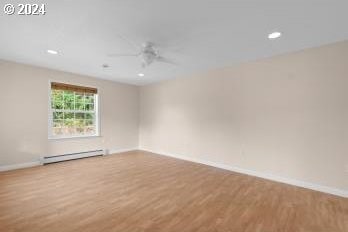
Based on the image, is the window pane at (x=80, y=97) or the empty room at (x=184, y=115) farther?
the window pane at (x=80, y=97)

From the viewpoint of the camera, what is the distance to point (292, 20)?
2.27 meters

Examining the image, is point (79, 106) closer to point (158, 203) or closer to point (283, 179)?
point (158, 203)

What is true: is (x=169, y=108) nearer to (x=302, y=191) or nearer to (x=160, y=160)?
(x=160, y=160)

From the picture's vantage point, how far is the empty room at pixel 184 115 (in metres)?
2.12

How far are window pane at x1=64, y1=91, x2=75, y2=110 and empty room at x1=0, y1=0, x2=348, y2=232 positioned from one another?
0.10 feet

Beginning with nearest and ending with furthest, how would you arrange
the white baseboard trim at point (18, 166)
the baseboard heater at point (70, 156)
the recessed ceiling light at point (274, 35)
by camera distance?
1. the recessed ceiling light at point (274, 35)
2. the white baseboard trim at point (18, 166)
3. the baseboard heater at point (70, 156)

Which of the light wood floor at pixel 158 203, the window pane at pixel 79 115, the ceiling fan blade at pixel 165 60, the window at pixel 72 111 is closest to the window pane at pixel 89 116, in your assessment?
the window at pixel 72 111

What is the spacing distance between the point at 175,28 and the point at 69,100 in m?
4.07

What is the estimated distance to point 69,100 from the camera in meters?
5.06

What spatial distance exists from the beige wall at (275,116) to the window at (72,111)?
8.64 feet

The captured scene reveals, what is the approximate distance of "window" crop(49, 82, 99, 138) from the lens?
15.5 ft

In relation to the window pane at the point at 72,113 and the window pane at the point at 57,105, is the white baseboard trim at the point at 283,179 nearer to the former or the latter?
the window pane at the point at 72,113

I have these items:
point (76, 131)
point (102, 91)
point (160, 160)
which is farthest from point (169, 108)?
point (76, 131)

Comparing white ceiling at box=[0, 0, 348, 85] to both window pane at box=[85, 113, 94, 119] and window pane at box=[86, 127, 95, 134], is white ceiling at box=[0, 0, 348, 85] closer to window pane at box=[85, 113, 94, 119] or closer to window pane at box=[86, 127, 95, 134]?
window pane at box=[85, 113, 94, 119]
